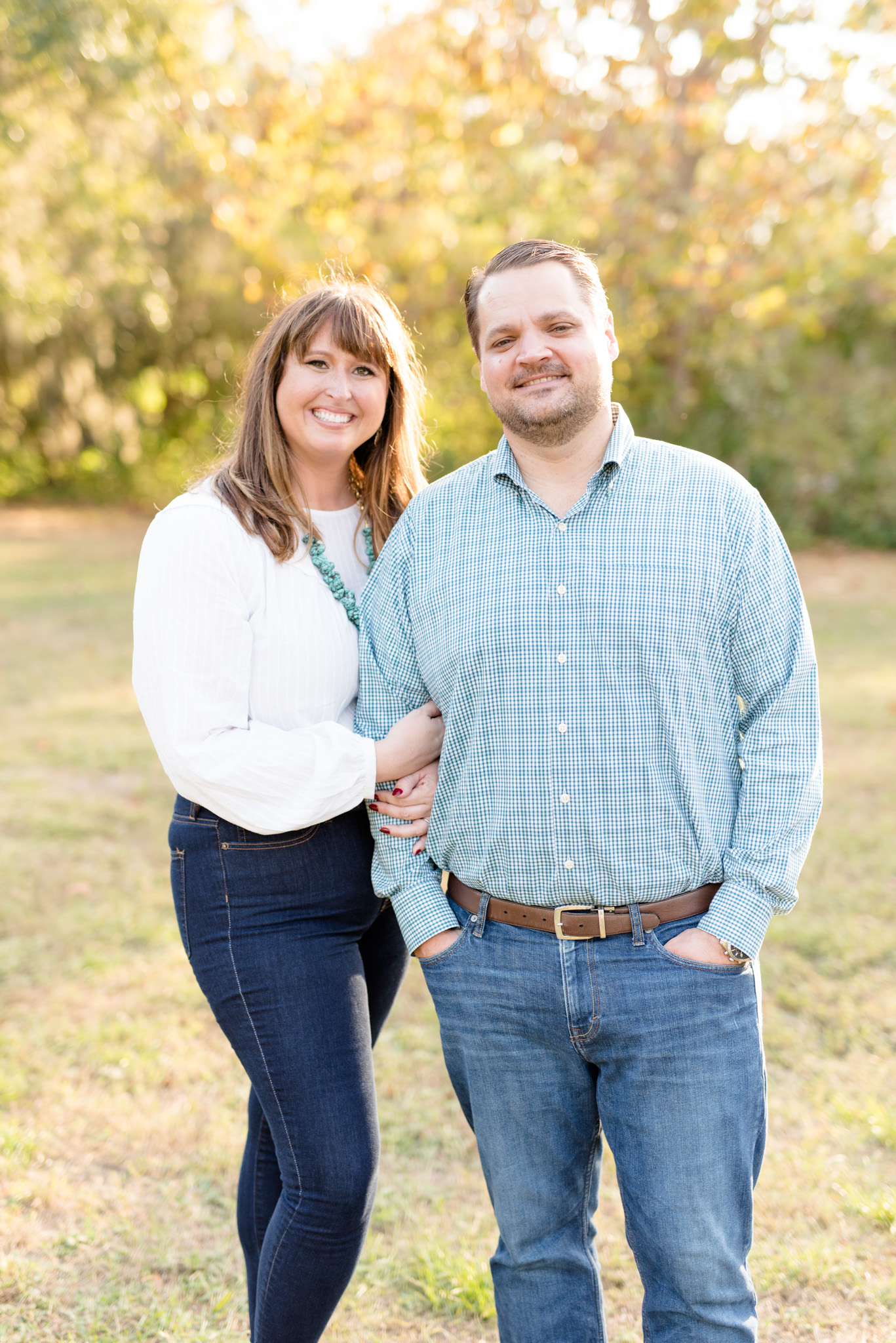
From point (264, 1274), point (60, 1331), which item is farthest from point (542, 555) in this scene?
point (60, 1331)

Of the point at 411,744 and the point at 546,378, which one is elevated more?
the point at 546,378

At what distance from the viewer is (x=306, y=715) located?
2.18 metres

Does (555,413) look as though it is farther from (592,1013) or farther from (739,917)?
(592,1013)

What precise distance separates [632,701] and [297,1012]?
2.78ft

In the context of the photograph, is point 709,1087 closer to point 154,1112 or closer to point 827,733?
point 154,1112

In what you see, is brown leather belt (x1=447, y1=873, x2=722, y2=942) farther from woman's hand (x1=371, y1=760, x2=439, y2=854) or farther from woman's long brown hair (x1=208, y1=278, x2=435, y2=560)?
woman's long brown hair (x1=208, y1=278, x2=435, y2=560)

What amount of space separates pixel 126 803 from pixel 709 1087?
4581 mm

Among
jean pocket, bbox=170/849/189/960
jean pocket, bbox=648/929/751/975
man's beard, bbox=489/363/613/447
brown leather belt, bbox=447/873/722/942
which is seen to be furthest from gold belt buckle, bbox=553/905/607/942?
man's beard, bbox=489/363/613/447

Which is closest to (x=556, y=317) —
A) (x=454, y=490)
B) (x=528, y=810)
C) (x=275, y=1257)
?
(x=454, y=490)

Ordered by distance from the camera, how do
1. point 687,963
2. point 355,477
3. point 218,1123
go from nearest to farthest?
point 687,963
point 355,477
point 218,1123

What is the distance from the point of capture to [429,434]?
2795 millimetres

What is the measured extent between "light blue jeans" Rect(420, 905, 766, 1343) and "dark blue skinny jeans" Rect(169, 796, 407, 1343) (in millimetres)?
199

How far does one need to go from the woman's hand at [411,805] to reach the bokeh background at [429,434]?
1087mm

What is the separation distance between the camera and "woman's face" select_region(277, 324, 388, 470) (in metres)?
2.26
